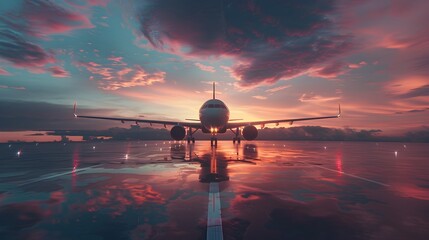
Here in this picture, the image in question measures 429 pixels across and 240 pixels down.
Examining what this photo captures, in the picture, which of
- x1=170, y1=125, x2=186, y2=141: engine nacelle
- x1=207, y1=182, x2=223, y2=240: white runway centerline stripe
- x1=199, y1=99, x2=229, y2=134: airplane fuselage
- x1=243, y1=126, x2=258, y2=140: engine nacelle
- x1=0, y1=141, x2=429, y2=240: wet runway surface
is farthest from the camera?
x1=243, y1=126, x2=258, y2=140: engine nacelle

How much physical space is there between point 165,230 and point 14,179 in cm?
1065

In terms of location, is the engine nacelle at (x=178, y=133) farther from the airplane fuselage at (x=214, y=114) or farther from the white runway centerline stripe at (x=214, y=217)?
the white runway centerline stripe at (x=214, y=217)

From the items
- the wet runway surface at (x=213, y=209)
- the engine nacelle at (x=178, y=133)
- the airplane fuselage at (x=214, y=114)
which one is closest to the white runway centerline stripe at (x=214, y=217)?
the wet runway surface at (x=213, y=209)

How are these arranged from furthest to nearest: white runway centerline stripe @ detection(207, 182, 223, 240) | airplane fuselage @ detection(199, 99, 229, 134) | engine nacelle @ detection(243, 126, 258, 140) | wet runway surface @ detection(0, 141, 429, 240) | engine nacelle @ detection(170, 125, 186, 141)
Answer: engine nacelle @ detection(243, 126, 258, 140), engine nacelle @ detection(170, 125, 186, 141), airplane fuselage @ detection(199, 99, 229, 134), wet runway surface @ detection(0, 141, 429, 240), white runway centerline stripe @ detection(207, 182, 223, 240)

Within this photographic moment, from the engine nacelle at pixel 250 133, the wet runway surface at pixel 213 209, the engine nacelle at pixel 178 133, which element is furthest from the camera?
the engine nacelle at pixel 250 133

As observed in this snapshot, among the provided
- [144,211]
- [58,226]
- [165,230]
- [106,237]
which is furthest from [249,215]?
[58,226]

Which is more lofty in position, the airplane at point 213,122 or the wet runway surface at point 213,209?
the airplane at point 213,122

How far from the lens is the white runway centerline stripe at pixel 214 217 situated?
16.6 ft

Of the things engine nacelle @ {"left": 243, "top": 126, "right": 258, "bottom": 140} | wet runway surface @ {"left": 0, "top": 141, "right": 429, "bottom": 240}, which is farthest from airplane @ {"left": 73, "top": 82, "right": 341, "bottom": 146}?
wet runway surface @ {"left": 0, "top": 141, "right": 429, "bottom": 240}

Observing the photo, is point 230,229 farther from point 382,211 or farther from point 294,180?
point 294,180

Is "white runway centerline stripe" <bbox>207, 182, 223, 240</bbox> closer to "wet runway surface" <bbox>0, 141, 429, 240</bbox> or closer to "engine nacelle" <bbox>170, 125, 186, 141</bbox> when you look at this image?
"wet runway surface" <bbox>0, 141, 429, 240</bbox>

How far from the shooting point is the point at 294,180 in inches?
449

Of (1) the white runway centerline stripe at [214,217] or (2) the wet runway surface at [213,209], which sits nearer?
(1) the white runway centerline stripe at [214,217]

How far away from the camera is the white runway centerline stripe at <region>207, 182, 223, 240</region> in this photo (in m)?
5.07
